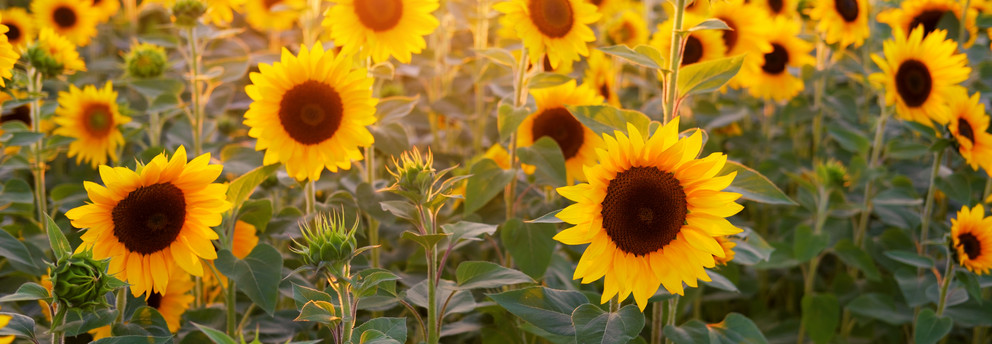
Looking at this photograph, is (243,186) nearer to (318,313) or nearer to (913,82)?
(318,313)

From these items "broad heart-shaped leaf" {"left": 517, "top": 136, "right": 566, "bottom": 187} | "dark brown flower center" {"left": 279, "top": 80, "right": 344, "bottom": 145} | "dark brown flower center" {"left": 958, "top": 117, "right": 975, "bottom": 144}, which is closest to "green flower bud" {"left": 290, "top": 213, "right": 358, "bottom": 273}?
"dark brown flower center" {"left": 279, "top": 80, "right": 344, "bottom": 145}

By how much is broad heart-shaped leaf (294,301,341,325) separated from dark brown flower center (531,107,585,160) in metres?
1.08

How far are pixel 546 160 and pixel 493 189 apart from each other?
0.16 m

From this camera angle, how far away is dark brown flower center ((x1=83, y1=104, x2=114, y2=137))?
2.41m

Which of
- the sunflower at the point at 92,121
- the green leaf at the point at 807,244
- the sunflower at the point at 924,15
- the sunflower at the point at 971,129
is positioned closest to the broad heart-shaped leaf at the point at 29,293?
the sunflower at the point at 92,121

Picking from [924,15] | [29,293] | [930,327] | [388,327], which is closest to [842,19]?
[924,15]

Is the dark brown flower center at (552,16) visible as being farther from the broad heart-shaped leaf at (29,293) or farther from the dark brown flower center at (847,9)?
the dark brown flower center at (847,9)

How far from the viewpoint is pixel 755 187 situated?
1605 mm

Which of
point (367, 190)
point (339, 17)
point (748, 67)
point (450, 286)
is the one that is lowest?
point (450, 286)

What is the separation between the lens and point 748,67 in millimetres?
2902

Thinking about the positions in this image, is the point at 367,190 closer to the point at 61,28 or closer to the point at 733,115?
the point at 733,115

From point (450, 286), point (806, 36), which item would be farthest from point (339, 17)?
point (806, 36)

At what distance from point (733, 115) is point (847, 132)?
0.40 metres

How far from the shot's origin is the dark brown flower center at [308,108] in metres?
1.81
